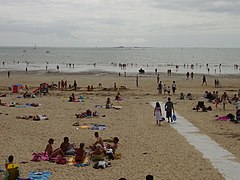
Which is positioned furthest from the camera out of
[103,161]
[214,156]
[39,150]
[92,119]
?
[92,119]

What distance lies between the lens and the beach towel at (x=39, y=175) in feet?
33.0

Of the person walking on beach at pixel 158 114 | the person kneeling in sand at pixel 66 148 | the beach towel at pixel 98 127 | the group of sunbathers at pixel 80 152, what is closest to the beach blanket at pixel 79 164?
the group of sunbathers at pixel 80 152

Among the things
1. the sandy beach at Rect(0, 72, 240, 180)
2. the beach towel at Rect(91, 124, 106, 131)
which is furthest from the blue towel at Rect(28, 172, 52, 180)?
the beach towel at Rect(91, 124, 106, 131)

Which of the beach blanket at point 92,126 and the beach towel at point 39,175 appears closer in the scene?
the beach towel at point 39,175

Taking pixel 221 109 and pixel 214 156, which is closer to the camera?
pixel 214 156

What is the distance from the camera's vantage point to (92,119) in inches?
784

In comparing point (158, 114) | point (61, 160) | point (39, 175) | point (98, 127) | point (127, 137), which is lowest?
point (39, 175)

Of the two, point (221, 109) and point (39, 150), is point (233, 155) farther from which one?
point (221, 109)

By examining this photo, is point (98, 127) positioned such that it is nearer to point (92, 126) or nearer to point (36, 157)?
point (92, 126)

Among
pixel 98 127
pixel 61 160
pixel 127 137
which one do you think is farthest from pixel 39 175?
pixel 98 127

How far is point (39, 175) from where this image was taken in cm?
1029

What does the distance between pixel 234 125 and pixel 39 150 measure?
9.85 m

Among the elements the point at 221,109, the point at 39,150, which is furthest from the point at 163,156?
the point at 221,109

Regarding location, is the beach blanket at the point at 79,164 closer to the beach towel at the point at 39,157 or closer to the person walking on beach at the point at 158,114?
the beach towel at the point at 39,157
